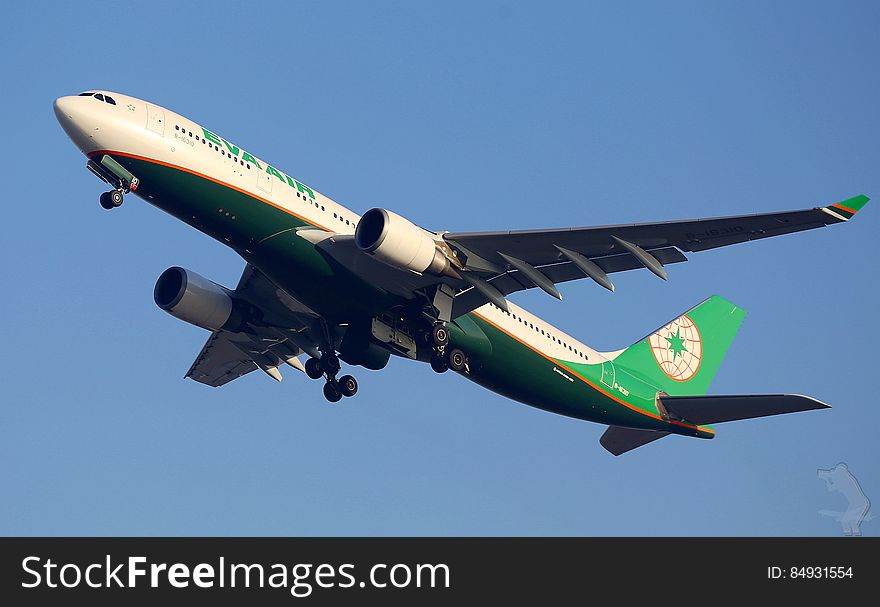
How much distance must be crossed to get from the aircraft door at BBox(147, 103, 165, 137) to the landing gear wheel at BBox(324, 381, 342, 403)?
1058 centimetres

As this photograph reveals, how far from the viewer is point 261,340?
127 feet

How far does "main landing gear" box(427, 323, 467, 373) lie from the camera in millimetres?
33750

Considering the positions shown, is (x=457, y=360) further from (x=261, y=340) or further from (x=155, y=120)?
(x=155, y=120)

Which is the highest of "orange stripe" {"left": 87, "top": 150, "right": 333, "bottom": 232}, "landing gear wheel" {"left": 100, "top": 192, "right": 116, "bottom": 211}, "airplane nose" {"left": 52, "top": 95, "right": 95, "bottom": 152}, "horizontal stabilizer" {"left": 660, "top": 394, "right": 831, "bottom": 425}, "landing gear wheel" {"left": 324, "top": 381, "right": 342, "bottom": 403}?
"airplane nose" {"left": 52, "top": 95, "right": 95, "bottom": 152}

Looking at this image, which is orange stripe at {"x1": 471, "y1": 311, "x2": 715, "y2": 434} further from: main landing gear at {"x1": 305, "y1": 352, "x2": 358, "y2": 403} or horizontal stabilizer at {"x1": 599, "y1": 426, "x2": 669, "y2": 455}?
main landing gear at {"x1": 305, "y1": 352, "x2": 358, "y2": 403}

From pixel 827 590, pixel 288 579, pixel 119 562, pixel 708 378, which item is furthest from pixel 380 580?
pixel 708 378

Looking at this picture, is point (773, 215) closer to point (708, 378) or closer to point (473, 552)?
point (473, 552)

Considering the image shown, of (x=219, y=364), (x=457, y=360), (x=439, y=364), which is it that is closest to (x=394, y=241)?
(x=439, y=364)

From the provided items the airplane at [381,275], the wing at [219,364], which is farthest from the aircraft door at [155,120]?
the wing at [219,364]

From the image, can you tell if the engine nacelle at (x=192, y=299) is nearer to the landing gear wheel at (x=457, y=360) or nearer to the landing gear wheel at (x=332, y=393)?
the landing gear wheel at (x=332, y=393)

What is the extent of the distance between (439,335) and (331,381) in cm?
540

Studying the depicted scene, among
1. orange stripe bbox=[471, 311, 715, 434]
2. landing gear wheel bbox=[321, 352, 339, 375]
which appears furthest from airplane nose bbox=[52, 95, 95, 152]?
orange stripe bbox=[471, 311, 715, 434]

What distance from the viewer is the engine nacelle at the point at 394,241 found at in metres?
31.0

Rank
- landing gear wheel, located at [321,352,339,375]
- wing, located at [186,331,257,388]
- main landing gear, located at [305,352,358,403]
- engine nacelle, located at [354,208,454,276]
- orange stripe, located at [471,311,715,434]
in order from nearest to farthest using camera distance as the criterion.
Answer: engine nacelle, located at [354,208,454,276] → orange stripe, located at [471,311,715,434] → landing gear wheel, located at [321,352,339,375] → main landing gear, located at [305,352,358,403] → wing, located at [186,331,257,388]
